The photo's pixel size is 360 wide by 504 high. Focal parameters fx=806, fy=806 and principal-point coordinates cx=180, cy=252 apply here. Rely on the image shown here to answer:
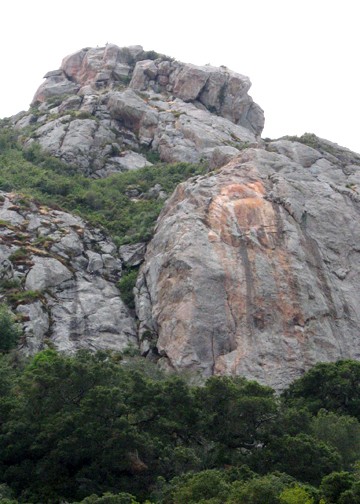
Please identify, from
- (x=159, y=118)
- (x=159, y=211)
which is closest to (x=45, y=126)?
(x=159, y=118)

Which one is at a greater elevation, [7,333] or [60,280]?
[60,280]

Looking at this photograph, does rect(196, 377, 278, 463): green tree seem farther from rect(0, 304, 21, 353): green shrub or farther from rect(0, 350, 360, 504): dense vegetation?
rect(0, 304, 21, 353): green shrub

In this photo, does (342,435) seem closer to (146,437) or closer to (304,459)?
(304,459)

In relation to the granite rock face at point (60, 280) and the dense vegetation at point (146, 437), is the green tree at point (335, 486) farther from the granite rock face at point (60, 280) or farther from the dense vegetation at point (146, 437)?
the granite rock face at point (60, 280)

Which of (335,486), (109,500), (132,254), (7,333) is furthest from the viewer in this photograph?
(132,254)

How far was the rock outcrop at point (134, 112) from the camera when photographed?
70.4m

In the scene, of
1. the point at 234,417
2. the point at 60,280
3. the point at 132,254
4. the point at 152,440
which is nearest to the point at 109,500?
the point at 152,440

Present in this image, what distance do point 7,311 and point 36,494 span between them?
1659cm

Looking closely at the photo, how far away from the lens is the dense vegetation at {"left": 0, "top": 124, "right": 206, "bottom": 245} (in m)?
57.0

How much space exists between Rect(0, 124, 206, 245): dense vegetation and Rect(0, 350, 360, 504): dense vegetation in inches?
918

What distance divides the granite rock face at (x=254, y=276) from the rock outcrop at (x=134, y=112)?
9157mm

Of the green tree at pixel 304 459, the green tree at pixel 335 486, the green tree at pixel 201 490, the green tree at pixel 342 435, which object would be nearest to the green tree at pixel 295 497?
the green tree at pixel 335 486

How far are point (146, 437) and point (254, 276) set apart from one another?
1789 cm

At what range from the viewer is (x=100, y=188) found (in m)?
63.7
